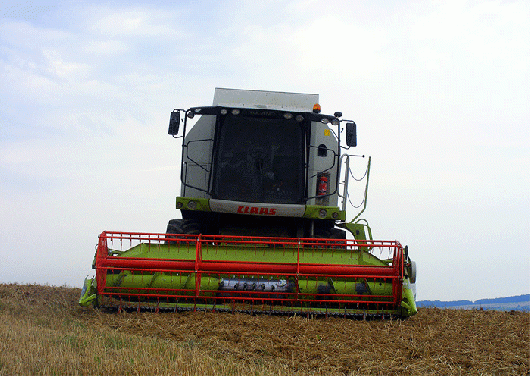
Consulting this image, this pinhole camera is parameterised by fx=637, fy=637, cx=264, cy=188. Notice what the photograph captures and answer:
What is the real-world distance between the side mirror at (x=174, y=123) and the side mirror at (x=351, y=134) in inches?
86.6

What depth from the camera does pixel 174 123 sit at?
8211 mm

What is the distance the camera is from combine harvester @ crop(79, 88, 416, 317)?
271 inches

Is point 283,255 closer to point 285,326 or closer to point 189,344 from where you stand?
point 285,326

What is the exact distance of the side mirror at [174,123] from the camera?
26.9 feet

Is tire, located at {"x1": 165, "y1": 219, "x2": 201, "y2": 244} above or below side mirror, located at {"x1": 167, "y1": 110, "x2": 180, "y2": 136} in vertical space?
below

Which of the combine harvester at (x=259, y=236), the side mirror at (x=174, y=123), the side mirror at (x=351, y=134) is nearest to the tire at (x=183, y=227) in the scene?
the combine harvester at (x=259, y=236)

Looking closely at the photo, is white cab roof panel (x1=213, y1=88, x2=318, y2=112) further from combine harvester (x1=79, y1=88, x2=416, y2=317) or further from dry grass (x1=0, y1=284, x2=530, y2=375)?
dry grass (x1=0, y1=284, x2=530, y2=375)

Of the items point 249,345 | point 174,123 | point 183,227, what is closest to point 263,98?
point 174,123

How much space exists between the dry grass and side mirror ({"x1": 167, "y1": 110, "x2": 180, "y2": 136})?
2509 millimetres

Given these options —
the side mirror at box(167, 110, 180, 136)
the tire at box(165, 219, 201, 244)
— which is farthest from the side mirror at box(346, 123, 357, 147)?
the tire at box(165, 219, 201, 244)

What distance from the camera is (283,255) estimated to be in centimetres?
736

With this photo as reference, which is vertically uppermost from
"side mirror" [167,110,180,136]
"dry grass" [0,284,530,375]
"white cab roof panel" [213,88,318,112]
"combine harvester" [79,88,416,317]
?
"white cab roof panel" [213,88,318,112]

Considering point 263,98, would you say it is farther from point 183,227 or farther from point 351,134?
point 183,227

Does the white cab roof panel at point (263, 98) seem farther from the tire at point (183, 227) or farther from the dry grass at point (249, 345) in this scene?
the dry grass at point (249, 345)
